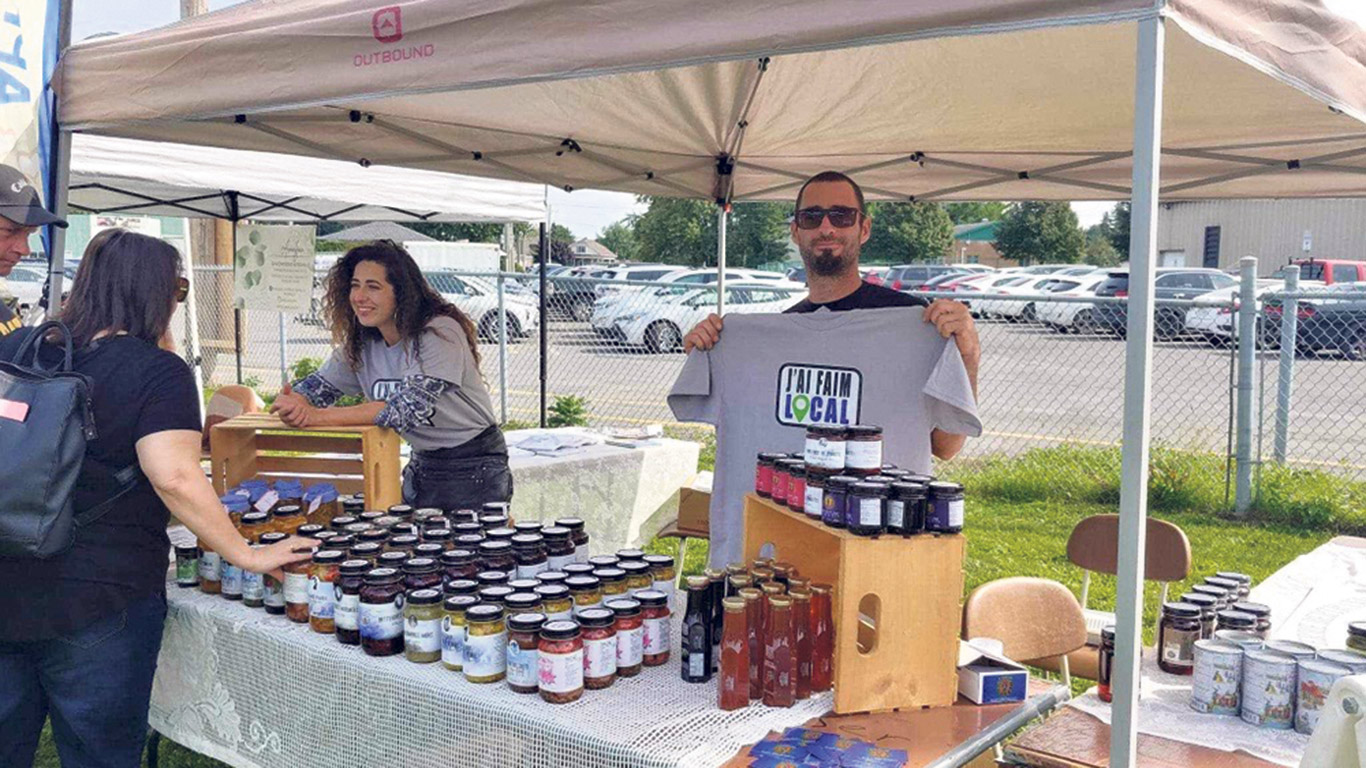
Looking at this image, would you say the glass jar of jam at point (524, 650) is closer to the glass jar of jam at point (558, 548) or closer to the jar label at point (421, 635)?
the jar label at point (421, 635)

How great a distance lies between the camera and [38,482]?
7.30ft

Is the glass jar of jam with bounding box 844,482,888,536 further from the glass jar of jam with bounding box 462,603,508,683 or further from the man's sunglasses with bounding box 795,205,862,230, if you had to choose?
the man's sunglasses with bounding box 795,205,862,230

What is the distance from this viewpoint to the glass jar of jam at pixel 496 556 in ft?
8.58

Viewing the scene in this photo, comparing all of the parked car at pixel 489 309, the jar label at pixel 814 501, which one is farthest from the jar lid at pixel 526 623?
the parked car at pixel 489 309

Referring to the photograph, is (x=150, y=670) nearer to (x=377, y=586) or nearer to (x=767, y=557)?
(x=377, y=586)

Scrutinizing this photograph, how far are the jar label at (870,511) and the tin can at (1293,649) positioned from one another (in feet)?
3.24

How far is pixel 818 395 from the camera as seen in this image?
3.08 m

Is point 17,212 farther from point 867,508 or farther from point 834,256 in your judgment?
point 867,508

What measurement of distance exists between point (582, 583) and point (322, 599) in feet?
2.39

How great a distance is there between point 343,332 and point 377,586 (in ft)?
6.10

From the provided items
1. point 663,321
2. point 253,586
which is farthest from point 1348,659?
point 663,321

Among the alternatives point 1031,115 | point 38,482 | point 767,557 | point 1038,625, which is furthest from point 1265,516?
point 38,482

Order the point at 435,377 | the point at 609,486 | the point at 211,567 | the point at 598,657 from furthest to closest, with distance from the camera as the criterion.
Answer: the point at 609,486
the point at 435,377
the point at 211,567
the point at 598,657

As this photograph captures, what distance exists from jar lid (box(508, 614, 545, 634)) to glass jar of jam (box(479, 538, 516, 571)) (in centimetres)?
45
